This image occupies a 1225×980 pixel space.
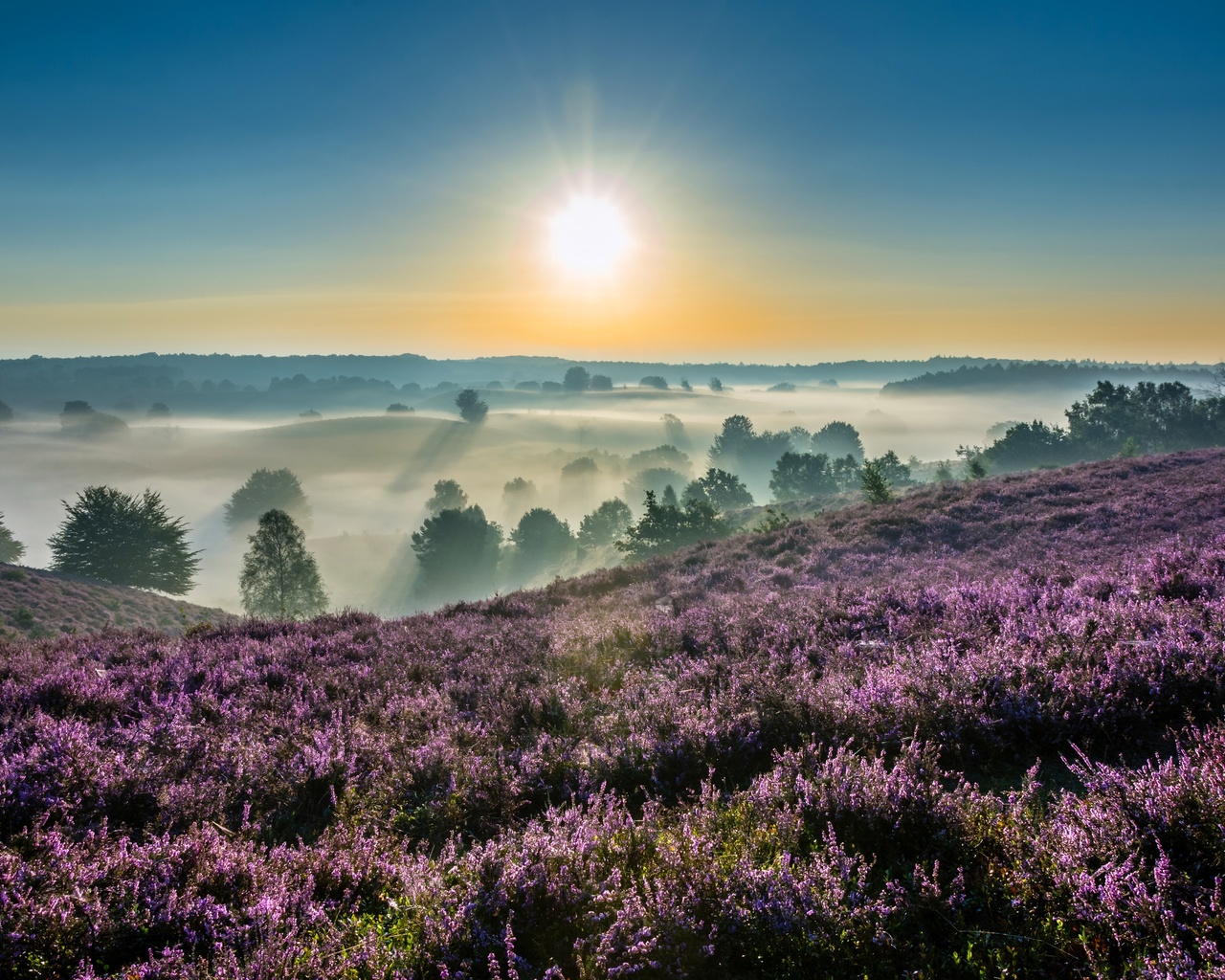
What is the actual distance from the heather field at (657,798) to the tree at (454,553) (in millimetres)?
92233

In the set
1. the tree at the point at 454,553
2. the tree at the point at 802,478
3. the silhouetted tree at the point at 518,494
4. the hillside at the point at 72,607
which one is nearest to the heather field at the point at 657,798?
the hillside at the point at 72,607

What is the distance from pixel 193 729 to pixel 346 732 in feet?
4.41

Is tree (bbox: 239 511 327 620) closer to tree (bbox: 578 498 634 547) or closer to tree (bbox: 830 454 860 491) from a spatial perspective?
tree (bbox: 578 498 634 547)

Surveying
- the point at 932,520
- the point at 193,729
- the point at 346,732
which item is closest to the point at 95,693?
the point at 193,729

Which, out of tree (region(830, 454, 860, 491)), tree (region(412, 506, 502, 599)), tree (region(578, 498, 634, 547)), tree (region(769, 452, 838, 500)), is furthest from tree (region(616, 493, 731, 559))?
tree (region(830, 454, 860, 491))

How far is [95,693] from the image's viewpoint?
18.5 ft

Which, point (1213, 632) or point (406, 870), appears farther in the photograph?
point (1213, 632)

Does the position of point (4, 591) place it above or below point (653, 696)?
below

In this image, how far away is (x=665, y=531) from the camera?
166 ft

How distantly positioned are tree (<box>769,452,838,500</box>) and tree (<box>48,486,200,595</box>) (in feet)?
297

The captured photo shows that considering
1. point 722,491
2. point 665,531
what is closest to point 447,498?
point 722,491

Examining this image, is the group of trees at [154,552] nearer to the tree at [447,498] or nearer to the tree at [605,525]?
the tree at [605,525]

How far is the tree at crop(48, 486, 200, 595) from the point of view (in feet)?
173

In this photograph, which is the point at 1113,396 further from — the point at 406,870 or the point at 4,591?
the point at 4,591
